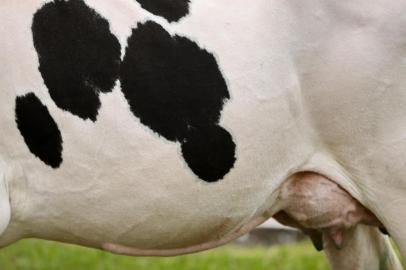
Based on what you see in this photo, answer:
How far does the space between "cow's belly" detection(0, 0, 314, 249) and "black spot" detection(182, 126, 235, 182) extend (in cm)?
2

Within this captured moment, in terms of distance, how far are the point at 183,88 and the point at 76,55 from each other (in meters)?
0.39

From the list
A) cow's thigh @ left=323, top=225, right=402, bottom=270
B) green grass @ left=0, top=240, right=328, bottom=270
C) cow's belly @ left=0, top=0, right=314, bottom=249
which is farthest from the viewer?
green grass @ left=0, top=240, right=328, bottom=270

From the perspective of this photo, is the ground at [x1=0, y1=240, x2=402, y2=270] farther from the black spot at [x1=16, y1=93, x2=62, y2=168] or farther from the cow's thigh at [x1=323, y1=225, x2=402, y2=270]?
the black spot at [x1=16, y1=93, x2=62, y2=168]

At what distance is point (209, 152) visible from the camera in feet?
12.7

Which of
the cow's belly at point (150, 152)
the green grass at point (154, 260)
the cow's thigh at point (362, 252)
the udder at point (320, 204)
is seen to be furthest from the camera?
the green grass at point (154, 260)

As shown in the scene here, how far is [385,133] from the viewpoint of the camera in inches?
152

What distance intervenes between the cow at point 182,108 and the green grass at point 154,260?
318 centimetres

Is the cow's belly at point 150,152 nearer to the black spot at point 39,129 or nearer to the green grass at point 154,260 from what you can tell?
the black spot at point 39,129

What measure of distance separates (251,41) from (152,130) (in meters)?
0.47

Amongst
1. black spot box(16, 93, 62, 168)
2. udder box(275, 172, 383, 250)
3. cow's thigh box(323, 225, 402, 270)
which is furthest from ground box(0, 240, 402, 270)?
black spot box(16, 93, 62, 168)

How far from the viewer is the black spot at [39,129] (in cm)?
381

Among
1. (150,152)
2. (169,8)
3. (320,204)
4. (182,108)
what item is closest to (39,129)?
(150,152)

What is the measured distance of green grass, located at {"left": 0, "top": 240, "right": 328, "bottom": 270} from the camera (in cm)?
709

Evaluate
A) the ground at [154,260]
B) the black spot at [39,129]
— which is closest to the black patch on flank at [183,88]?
the black spot at [39,129]
